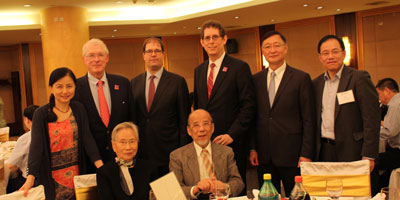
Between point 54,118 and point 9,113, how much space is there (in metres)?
11.6

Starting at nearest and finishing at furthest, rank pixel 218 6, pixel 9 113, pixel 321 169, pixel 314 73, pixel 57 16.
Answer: pixel 321 169, pixel 57 16, pixel 218 6, pixel 314 73, pixel 9 113

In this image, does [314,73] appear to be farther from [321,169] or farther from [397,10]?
[321,169]

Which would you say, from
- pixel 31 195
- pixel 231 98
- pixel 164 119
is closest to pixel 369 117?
pixel 231 98

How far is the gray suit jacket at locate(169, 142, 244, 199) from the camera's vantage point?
281 cm

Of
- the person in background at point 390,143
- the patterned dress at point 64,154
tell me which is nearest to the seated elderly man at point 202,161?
the patterned dress at point 64,154

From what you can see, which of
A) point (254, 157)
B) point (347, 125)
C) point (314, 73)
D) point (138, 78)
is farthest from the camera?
point (314, 73)

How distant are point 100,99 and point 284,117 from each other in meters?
1.49

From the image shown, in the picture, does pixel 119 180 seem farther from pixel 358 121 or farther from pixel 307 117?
pixel 358 121

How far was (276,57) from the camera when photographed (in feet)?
10.3

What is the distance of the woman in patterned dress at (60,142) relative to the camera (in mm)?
2764

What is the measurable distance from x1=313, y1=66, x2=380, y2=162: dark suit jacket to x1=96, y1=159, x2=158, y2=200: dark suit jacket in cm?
147

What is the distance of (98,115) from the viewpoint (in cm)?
308

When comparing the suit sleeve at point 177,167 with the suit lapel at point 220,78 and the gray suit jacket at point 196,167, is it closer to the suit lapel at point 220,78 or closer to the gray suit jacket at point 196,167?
the gray suit jacket at point 196,167

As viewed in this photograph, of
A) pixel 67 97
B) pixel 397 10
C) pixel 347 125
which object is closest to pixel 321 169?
pixel 347 125
